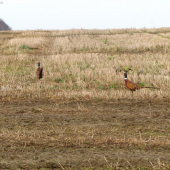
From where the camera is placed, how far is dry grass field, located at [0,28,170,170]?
5.77 meters

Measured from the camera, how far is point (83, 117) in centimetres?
892

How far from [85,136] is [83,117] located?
199cm

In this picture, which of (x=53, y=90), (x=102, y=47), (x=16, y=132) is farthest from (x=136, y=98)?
(x=102, y=47)

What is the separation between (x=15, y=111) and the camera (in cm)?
988

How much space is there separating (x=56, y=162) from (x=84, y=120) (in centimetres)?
303

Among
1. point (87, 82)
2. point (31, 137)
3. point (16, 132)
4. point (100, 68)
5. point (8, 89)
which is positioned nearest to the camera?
point (31, 137)

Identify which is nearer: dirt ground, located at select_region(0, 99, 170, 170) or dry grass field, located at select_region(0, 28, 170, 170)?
dirt ground, located at select_region(0, 99, 170, 170)

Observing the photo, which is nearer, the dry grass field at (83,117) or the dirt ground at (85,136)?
the dirt ground at (85,136)

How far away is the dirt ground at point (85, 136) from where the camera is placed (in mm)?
5617

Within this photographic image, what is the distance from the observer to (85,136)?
6.94m

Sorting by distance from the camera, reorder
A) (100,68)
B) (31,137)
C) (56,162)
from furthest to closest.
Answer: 1. (100,68)
2. (31,137)
3. (56,162)

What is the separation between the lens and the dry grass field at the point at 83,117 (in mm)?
5773

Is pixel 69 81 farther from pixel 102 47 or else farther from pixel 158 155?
pixel 102 47

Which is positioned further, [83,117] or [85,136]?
[83,117]
